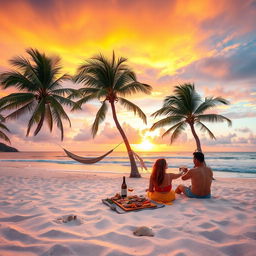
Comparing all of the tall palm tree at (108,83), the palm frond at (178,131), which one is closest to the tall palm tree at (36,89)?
the tall palm tree at (108,83)

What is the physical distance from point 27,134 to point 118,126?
16.0ft

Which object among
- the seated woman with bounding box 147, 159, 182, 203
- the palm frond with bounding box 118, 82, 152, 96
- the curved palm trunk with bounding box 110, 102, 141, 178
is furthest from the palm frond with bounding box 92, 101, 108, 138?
the seated woman with bounding box 147, 159, 182, 203

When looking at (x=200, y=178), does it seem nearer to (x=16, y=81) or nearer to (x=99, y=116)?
(x=99, y=116)

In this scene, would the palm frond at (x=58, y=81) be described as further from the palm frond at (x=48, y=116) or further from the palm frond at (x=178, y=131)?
the palm frond at (x=178, y=131)

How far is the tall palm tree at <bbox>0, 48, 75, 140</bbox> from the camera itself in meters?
8.52

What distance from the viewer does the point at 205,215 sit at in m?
2.53

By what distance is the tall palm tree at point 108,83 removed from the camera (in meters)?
8.09

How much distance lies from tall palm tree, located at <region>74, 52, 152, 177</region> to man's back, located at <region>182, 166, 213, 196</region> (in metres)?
4.68

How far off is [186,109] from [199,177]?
5.86 meters

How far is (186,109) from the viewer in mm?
8648

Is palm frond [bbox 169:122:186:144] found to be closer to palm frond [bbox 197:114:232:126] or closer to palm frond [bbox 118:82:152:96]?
palm frond [bbox 197:114:232:126]

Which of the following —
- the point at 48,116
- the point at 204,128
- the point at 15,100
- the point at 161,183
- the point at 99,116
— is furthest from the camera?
the point at 48,116

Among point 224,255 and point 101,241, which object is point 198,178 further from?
point 101,241

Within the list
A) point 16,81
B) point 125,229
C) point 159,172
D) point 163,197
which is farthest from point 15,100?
point 125,229
